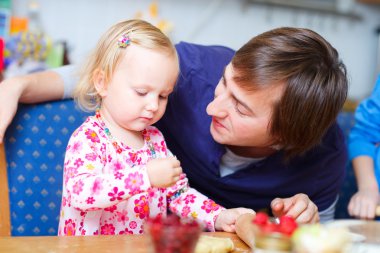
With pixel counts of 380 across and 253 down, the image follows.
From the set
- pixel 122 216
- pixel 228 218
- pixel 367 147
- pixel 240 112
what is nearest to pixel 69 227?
pixel 122 216

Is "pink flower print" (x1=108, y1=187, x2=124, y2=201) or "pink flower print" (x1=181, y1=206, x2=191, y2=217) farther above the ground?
"pink flower print" (x1=108, y1=187, x2=124, y2=201)

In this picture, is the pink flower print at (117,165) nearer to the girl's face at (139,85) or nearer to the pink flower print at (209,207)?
the girl's face at (139,85)

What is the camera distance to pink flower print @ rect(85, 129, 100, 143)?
3.47ft

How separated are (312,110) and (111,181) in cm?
49

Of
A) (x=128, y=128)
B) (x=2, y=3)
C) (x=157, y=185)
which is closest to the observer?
(x=157, y=185)

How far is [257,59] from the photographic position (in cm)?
114

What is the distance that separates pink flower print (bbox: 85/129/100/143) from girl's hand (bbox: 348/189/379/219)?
713mm

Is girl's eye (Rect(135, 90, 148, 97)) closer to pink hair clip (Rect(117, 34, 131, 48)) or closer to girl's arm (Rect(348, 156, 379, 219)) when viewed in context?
pink hair clip (Rect(117, 34, 131, 48))

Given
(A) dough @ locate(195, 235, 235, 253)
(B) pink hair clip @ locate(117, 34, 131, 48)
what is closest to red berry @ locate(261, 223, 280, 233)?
(A) dough @ locate(195, 235, 235, 253)

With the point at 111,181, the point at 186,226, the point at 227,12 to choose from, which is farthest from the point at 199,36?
the point at 186,226

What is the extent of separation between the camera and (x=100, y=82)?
1.11m

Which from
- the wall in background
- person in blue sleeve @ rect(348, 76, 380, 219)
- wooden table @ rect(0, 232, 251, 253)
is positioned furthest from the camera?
the wall in background

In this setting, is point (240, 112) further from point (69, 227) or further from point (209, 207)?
point (69, 227)

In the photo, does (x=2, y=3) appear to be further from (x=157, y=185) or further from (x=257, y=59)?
(x=157, y=185)
